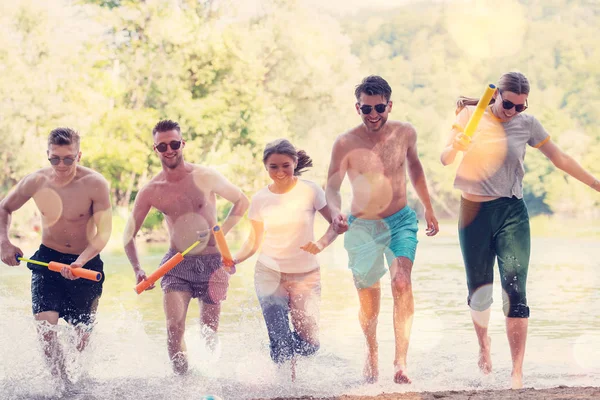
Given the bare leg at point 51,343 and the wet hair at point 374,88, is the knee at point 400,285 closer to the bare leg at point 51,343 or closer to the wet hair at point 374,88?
the wet hair at point 374,88

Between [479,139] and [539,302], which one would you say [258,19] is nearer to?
[539,302]

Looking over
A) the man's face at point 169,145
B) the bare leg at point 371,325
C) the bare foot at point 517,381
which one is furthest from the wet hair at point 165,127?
the bare foot at point 517,381

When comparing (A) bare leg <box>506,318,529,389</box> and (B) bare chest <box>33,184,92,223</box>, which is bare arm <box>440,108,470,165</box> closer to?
(A) bare leg <box>506,318,529,389</box>

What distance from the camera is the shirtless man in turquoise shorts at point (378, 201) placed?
6.98 metres

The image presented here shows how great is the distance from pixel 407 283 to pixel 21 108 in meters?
29.2

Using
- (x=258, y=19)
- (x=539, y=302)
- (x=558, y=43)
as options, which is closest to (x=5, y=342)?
(x=539, y=302)

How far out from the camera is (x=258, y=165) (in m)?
40.8

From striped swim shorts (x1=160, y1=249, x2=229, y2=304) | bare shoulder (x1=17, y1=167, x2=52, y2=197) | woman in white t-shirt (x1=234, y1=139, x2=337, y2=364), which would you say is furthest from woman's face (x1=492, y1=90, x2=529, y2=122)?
bare shoulder (x1=17, y1=167, x2=52, y2=197)

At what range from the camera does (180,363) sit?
7676mm

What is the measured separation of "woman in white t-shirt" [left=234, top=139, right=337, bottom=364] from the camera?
715cm

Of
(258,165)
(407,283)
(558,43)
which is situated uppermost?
(558,43)

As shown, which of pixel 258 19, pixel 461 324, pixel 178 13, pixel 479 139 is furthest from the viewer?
pixel 258 19

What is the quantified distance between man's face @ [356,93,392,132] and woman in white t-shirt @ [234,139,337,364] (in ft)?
1.89

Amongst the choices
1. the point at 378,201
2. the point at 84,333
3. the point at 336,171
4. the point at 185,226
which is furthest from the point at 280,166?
the point at 84,333
